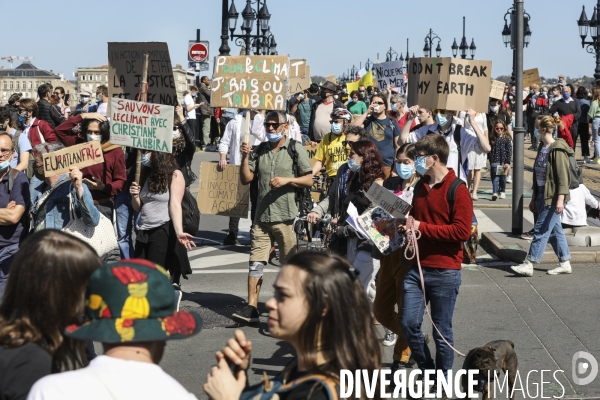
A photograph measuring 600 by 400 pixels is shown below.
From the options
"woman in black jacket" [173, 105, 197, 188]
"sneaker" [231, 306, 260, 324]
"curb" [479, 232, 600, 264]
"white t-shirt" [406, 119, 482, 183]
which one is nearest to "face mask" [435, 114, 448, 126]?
"white t-shirt" [406, 119, 482, 183]

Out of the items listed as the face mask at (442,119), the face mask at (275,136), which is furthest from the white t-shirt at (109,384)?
the face mask at (442,119)

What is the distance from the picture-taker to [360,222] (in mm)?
6781

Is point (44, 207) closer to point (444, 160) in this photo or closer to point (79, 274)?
point (444, 160)

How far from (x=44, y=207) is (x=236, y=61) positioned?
3865mm

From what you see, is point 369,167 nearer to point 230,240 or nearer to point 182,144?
point 182,144

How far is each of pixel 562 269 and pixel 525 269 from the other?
1.39 feet

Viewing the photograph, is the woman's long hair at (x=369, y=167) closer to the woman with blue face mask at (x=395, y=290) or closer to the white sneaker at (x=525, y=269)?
the woman with blue face mask at (x=395, y=290)

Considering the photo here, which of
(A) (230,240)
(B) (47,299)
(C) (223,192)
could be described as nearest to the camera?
(B) (47,299)

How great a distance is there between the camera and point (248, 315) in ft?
27.9

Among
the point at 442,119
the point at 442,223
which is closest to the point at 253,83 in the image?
the point at 442,119

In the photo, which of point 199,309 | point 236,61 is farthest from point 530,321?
point 236,61

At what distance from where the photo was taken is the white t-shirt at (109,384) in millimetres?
2613

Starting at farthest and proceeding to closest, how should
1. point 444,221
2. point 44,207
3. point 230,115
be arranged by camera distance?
point 230,115
point 44,207
point 444,221

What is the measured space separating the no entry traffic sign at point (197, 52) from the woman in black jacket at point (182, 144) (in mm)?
21346
